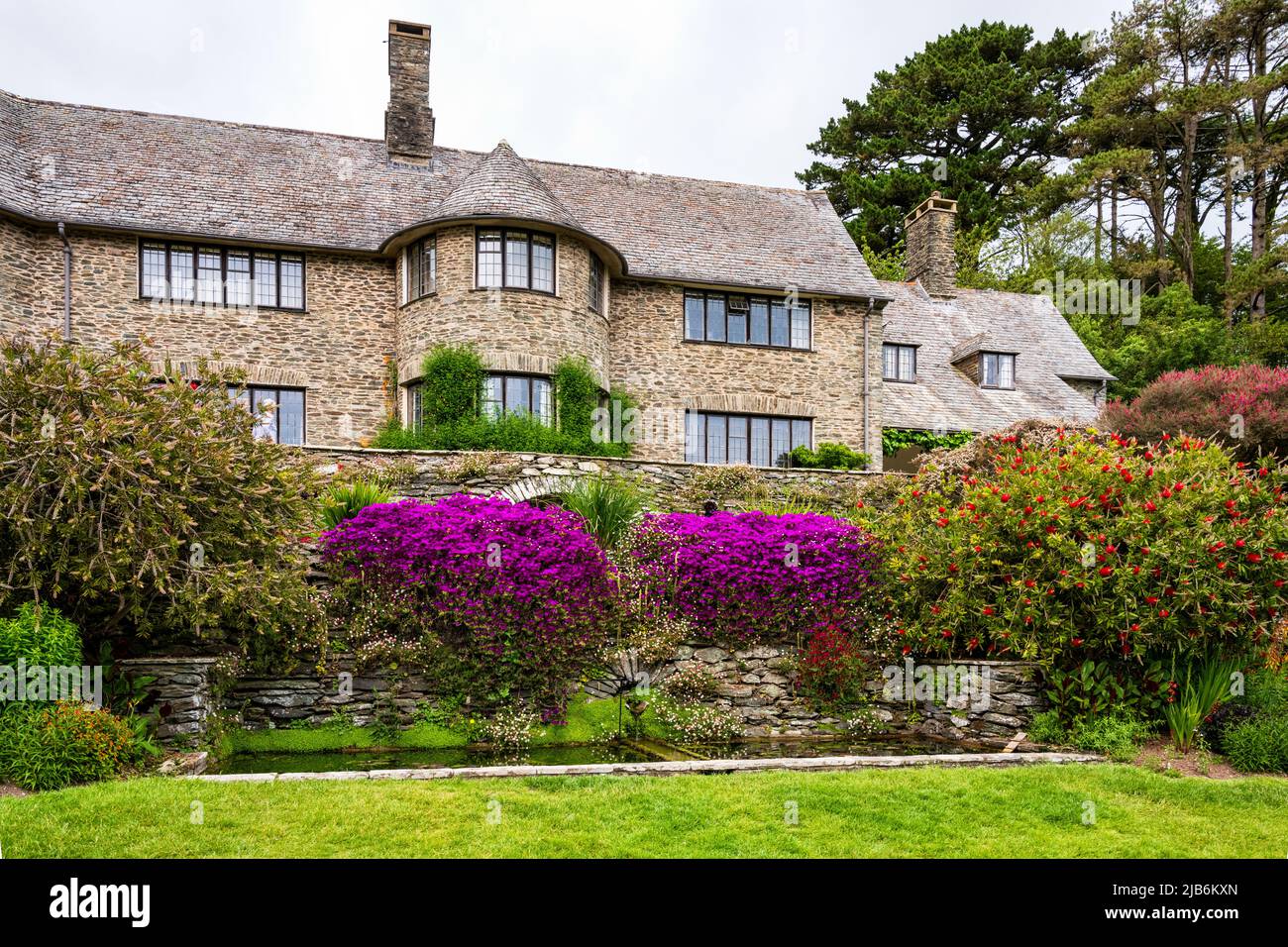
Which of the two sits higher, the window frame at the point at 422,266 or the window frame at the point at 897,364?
the window frame at the point at 422,266

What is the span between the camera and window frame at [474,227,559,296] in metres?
19.9

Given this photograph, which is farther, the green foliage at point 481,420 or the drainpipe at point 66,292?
the drainpipe at point 66,292

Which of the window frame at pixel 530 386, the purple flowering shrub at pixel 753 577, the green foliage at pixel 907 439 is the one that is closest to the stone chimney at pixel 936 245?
the green foliage at pixel 907 439

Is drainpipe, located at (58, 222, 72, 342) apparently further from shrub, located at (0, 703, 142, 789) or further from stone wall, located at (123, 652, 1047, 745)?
shrub, located at (0, 703, 142, 789)

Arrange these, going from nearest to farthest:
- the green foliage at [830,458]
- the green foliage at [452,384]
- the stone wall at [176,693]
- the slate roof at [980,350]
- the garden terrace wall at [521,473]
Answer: the stone wall at [176,693] → the garden terrace wall at [521,473] → the green foliage at [452,384] → the green foliage at [830,458] → the slate roof at [980,350]

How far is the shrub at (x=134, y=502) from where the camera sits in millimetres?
8719

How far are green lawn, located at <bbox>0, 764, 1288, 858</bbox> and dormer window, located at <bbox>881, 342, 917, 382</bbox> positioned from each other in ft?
63.0

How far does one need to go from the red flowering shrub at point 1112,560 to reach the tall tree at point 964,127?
97.2ft

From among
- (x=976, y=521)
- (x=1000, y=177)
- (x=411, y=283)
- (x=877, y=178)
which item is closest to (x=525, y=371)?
(x=411, y=283)

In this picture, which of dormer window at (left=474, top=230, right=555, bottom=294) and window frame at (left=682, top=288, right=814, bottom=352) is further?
window frame at (left=682, top=288, right=814, bottom=352)

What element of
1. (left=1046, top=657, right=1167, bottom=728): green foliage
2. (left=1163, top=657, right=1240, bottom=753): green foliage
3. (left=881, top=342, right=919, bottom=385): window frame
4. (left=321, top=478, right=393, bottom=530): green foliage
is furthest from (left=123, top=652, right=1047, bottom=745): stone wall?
(left=881, top=342, right=919, bottom=385): window frame

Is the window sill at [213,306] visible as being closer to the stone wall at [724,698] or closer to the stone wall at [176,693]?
the stone wall at [724,698]

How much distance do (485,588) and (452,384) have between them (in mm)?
8845

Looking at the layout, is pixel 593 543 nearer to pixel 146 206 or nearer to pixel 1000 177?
pixel 146 206
